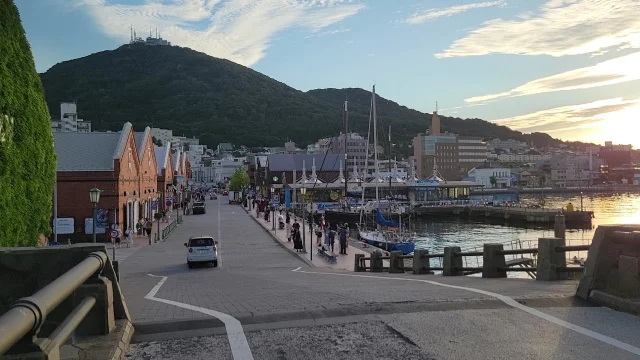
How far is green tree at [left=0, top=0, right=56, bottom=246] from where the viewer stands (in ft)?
39.1

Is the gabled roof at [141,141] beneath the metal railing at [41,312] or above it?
above

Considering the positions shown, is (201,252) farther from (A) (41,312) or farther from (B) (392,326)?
(A) (41,312)

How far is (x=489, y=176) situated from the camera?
7357 inches

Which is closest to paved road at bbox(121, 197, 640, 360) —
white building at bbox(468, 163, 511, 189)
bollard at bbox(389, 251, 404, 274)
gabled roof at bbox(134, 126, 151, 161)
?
bollard at bbox(389, 251, 404, 274)

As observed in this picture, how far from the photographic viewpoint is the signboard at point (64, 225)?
33.5 metres

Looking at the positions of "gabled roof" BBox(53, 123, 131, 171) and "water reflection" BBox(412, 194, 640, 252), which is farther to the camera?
"water reflection" BBox(412, 194, 640, 252)

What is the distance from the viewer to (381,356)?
18.9 ft

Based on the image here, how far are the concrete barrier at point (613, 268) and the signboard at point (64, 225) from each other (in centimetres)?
3235

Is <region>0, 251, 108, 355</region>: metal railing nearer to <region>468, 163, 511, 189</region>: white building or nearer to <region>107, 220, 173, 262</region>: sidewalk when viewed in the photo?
<region>107, 220, 173, 262</region>: sidewalk

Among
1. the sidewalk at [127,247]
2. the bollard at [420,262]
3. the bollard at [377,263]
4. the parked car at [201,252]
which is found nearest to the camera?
the bollard at [420,262]

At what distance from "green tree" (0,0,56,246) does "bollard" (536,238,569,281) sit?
12018 mm

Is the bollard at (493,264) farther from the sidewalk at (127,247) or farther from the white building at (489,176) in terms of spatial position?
the white building at (489,176)

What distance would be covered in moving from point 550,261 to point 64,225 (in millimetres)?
30937

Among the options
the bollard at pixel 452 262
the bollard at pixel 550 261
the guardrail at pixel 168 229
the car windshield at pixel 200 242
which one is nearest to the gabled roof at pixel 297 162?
the guardrail at pixel 168 229
